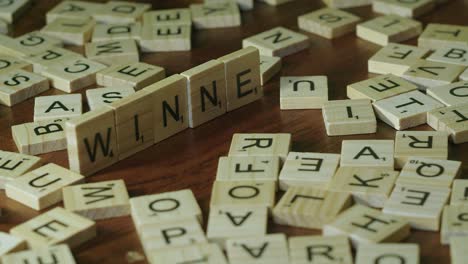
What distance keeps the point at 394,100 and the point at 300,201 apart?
0.44 meters

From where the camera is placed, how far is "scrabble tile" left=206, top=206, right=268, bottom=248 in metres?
1.67

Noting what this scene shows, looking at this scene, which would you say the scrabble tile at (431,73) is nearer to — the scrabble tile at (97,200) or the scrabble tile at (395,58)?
the scrabble tile at (395,58)

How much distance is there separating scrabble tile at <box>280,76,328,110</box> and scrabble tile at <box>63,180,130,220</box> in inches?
17.7

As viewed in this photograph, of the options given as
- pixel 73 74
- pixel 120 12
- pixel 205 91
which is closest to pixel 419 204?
pixel 205 91

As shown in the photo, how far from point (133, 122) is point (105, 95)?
236 millimetres

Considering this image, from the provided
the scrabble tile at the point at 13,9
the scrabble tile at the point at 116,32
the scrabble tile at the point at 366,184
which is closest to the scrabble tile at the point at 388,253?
the scrabble tile at the point at 366,184

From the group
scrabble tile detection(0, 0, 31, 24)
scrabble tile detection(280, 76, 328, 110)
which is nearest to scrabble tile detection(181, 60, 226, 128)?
scrabble tile detection(280, 76, 328, 110)

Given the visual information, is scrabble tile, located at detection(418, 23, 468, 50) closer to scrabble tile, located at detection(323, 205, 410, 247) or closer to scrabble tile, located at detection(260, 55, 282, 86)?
scrabble tile, located at detection(260, 55, 282, 86)

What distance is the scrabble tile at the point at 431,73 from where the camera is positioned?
86.4 inches

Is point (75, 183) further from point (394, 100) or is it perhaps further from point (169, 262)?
point (394, 100)

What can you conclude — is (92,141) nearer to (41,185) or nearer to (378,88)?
(41,185)

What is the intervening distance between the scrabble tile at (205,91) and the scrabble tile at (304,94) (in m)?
0.13

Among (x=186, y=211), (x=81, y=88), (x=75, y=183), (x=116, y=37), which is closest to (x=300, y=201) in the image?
(x=186, y=211)

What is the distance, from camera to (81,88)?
7.37 ft
